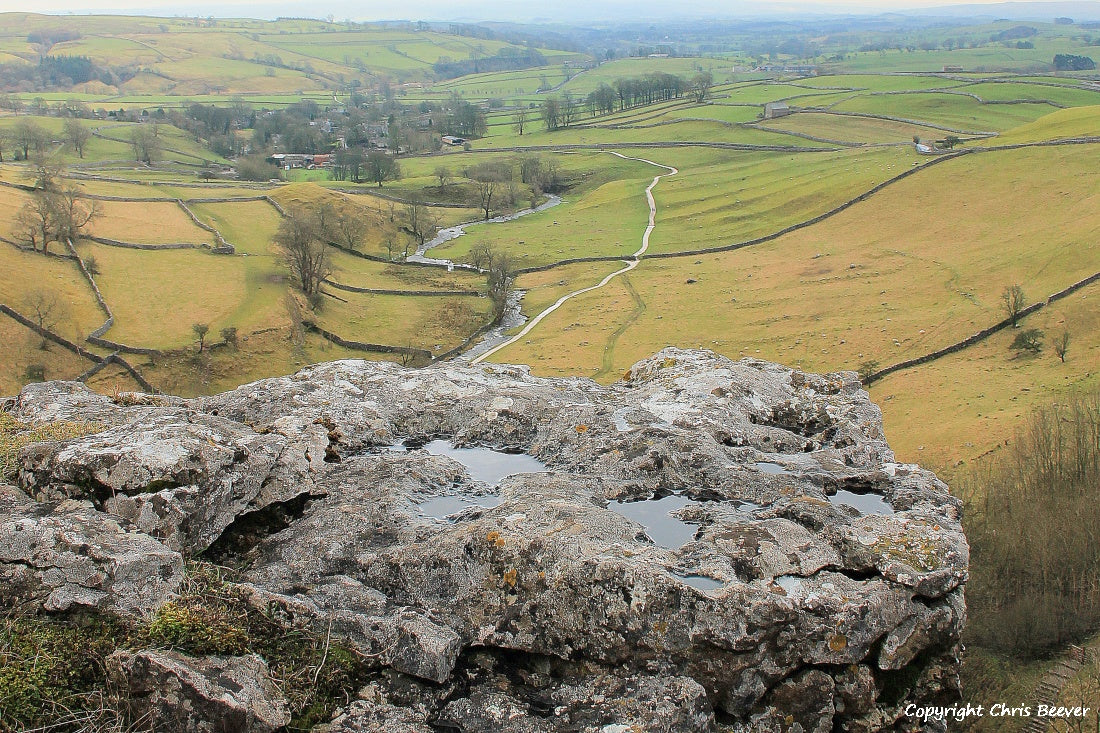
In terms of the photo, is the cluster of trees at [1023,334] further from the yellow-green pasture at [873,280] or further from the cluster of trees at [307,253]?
the cluster of trees at [307,253]

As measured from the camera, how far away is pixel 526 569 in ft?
29.6

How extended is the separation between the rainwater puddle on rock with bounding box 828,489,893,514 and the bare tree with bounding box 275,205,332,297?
224 feet

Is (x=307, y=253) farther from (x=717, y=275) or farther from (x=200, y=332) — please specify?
(x=717, y=275)

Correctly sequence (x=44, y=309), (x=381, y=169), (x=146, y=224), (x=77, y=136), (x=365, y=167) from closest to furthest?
(x=44, y=309) < (x=146, y=224) < (x=381, y=169) < (x=77, y=136) < (x=365, y=167)

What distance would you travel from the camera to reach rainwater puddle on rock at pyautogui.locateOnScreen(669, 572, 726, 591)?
28.9ft

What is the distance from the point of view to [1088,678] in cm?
1341

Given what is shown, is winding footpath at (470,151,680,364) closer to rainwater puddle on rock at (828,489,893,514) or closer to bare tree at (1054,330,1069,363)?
bare tree at (1054,330,1069,363)

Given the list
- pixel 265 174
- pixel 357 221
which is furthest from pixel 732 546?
pixel 265 174

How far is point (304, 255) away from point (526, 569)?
70913 mm

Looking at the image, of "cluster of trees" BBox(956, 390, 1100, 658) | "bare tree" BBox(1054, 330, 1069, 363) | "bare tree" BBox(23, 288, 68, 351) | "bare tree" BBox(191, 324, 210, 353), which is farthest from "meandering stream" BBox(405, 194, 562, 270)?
"cluster of trees" BBox(956, 390, 1100, 658)

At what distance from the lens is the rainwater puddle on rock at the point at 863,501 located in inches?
438

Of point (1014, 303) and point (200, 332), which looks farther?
point (200, 332)

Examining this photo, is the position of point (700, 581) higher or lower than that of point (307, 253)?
higher

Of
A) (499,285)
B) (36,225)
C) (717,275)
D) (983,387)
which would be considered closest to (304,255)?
(499,285)
